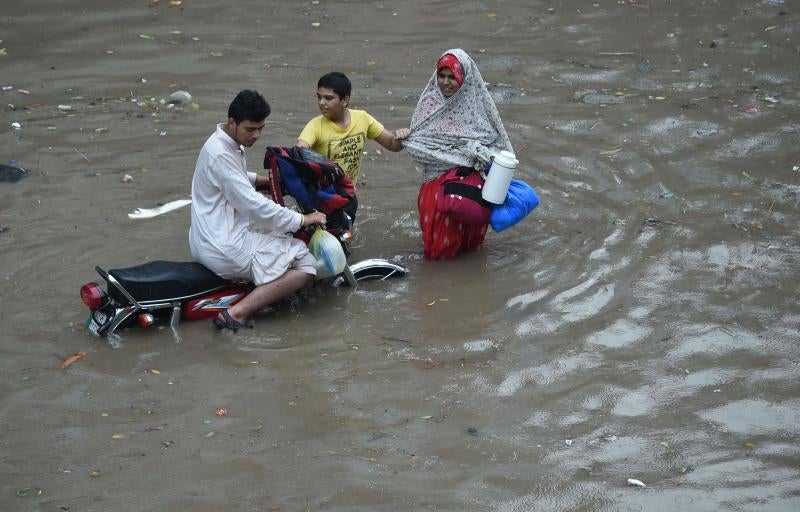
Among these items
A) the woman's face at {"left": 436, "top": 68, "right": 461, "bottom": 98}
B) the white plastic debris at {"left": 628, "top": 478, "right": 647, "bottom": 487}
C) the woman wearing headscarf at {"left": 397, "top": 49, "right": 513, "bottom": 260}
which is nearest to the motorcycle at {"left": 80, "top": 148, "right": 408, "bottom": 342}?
the woman wearing headscarf at {"left": 397, "top": 49, "right": 513, "bottom": 260}

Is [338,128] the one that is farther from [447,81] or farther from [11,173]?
[11,173]

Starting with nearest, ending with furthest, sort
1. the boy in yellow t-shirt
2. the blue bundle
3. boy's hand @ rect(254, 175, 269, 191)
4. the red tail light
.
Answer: the red tail light → boy's hand @ rect(254, 175, 269, 191) → the boy in yellow t-shirt → the blue bundle

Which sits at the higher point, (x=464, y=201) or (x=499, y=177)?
(x=499, y=177)

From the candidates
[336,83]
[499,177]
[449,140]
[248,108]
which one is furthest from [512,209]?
[248,108]

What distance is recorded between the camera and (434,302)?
5.68 meters

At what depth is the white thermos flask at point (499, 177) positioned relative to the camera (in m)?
5.84

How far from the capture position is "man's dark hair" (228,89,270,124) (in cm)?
507

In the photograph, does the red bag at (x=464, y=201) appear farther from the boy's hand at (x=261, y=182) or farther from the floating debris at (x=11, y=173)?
the floating debris at (x=11, y=173)

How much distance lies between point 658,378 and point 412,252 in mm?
2203

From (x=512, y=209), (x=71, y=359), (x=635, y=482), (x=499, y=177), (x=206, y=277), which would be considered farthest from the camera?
(x=512, y=209)

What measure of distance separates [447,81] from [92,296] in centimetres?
263

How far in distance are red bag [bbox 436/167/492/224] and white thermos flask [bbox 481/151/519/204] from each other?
3.4 inches

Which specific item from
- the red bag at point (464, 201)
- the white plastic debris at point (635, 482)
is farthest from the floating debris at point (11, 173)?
the white plastic debris at point (635, 482)

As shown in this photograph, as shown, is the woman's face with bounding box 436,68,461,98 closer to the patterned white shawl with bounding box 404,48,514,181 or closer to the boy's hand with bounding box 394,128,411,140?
the patterned white shawl with bounding box 404,48,514,181
